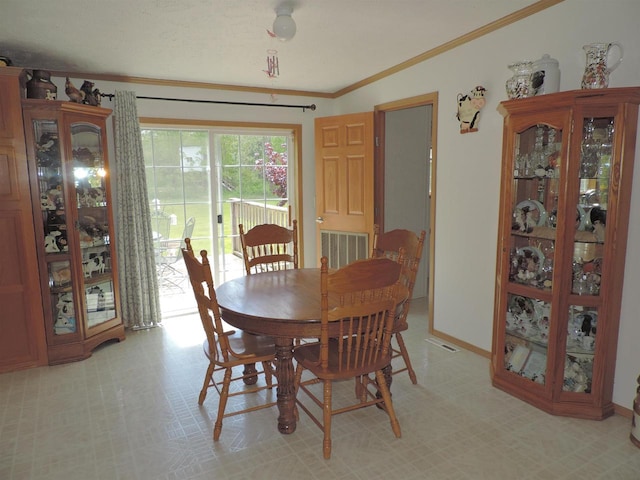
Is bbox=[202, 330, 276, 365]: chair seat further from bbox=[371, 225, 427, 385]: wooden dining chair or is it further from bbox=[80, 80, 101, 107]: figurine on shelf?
bbox=[80, 80, 101, 107]: figurine on shelf

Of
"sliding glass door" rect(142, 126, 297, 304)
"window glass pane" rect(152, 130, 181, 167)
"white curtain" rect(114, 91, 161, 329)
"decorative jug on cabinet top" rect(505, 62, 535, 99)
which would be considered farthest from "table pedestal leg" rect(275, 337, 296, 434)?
"window glass pane" rect(152, 130, 181, 167)

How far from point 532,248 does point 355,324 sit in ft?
4.22

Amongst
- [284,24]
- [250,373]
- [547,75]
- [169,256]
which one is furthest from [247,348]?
[169,256]

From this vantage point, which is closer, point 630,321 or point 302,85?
point 630,321

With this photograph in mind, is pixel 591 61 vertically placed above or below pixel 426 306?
above

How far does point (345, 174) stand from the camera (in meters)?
4.52

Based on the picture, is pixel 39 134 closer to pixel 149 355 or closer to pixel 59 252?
pixel 59 252

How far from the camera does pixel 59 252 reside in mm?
3414

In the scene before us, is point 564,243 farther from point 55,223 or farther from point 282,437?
point 55,223

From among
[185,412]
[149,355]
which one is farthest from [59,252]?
[185,412]

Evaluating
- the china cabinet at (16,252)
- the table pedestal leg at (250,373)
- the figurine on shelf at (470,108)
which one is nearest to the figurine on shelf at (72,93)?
the china cabinet at (16,252)

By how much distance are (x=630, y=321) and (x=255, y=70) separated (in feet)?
11.4

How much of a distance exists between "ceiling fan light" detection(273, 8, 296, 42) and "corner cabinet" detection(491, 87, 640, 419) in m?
1.37

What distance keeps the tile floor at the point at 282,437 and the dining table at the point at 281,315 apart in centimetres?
26
